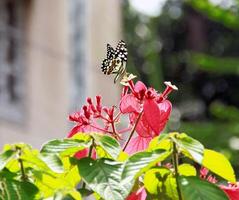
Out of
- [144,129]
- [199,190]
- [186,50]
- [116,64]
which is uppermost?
[186,50]

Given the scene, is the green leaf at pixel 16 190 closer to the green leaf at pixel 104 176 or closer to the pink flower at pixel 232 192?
the green leaf at pixel 104 176

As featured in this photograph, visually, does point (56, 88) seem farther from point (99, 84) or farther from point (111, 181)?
point (111, 181)

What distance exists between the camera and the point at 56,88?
23.3 feet

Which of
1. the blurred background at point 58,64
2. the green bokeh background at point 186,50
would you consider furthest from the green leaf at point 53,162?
the green bokeh background at point 186,50

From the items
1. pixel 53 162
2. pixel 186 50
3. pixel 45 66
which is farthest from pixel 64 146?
pixel 186 50

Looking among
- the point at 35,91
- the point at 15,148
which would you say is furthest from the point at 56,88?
the point at 15,148

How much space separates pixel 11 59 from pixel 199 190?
5.84 m

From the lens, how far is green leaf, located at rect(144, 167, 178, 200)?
1.13m

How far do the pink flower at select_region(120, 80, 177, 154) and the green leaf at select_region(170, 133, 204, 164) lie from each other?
13 centimetres

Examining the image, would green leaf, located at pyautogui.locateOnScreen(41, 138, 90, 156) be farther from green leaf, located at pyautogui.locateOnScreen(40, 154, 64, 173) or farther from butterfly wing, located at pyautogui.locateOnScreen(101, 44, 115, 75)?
butterfly wing, located at pyautogui.locateOnScreen(101, 44, 115, 75)

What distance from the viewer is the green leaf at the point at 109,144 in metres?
1.12

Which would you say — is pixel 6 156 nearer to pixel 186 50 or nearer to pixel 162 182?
pixel 162 182

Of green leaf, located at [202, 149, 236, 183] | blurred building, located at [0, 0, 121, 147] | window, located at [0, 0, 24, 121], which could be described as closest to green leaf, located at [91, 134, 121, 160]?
green leaf, located at [202, 149, 236, 183]

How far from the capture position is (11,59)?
22.5 feet
